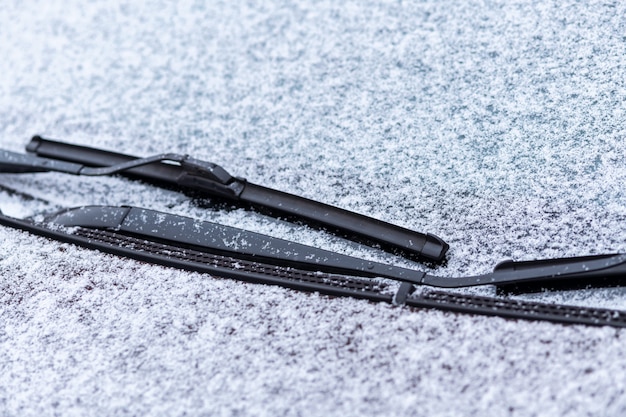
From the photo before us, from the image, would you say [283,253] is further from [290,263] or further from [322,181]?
[322,181]

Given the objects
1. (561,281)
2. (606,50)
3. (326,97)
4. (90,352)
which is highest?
(606,50)

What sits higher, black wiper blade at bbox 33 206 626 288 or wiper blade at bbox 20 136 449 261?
wiper blade at bbox 20 136 449 261

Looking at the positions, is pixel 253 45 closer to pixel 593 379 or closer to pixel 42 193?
pixel 42 193

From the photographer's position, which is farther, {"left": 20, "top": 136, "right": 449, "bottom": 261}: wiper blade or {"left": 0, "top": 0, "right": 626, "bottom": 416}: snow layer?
{"left": 20, "top": 136, "right": 449, "bottom": 261}: wiper blade

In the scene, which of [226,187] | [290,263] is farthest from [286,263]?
Answer: [226,187]

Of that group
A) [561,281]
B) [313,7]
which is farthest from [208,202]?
[561,281]
